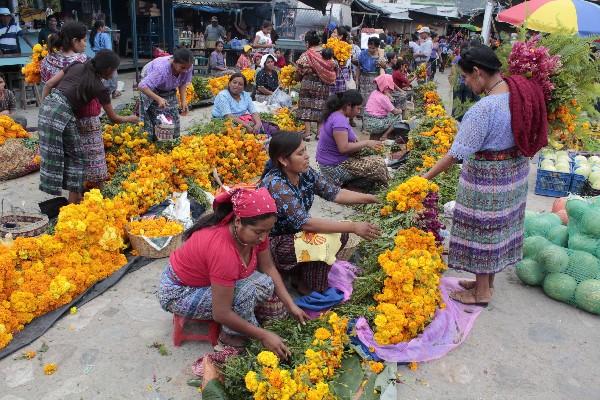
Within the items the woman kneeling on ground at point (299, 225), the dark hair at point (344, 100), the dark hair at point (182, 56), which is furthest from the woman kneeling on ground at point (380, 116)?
the woman kneeling on ground at point (299, 225)

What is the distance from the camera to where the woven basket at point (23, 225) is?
431 centimetres

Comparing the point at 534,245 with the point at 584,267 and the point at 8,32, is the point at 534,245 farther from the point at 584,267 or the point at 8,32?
the point at 8,32

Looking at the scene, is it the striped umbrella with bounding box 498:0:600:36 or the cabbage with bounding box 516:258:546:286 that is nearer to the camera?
the cabbage with bounding box 516:258:546:286

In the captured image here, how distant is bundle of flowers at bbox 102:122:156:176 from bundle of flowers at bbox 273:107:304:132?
10.3 ft

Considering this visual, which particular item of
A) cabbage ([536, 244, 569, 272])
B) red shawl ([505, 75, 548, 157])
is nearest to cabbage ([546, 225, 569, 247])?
cabbage ([536, 244, 569, 272])

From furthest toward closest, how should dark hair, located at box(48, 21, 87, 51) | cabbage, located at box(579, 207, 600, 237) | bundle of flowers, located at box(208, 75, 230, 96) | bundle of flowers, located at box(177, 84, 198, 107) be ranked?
bundle of flowers, located at box(208, 75, 230, 96) < bundle of flowers, located at box(177, 84, 198, 107) < dark hair, located at box(48, 21, 87, 51) < cabbage, located at box(579, 207, 600, 237)

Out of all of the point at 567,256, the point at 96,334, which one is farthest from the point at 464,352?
the point at 96,334

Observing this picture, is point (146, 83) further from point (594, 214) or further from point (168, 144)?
point (594, 214)

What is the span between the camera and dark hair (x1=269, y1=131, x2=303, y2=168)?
3523mm

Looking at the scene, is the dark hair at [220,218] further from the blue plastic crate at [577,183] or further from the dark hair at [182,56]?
the blue plastic crate at [577,183]

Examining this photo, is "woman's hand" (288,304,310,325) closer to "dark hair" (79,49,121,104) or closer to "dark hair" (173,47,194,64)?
"dark hair" (79,49,121,104)

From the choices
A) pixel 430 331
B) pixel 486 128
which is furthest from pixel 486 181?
pixel 430 331

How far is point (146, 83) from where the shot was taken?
19.9 feet

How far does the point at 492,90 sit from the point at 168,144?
12.9 ft
